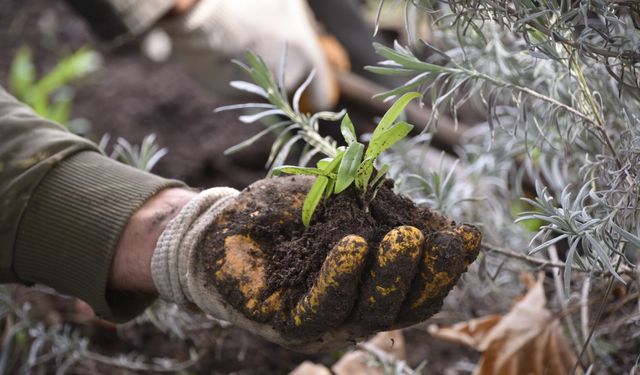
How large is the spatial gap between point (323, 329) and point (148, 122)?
249 centimetres

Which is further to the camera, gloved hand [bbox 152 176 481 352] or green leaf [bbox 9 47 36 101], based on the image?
green leaf [bbox 9 47 36 101]

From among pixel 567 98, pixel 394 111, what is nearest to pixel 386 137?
pixel 394 111

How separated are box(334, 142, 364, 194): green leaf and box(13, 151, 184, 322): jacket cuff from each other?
44 cm

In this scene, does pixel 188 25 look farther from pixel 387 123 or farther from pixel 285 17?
pixel 387 123

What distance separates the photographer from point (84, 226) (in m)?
1.22

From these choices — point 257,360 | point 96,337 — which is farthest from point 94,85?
point 257,360

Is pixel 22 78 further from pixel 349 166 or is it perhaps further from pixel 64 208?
pixel 349 166

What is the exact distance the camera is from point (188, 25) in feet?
8.05

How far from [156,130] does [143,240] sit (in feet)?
6.86

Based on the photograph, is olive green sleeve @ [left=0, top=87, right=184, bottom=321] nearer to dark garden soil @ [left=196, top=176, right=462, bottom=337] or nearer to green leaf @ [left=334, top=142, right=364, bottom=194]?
dark garden soil @ [left=196, top=176, right=462, bottom=337]

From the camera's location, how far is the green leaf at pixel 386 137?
0.87m

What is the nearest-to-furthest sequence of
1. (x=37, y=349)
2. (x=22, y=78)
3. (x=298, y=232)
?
(x=298, y=232)
(x=37, y=349)
(x=22, y=78)

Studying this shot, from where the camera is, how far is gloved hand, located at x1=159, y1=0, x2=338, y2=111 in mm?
2479

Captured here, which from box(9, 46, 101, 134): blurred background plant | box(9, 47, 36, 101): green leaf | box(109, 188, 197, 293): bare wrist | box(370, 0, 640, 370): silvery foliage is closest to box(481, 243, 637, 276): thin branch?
box(370, 0, 640, 370): silvery foliage
